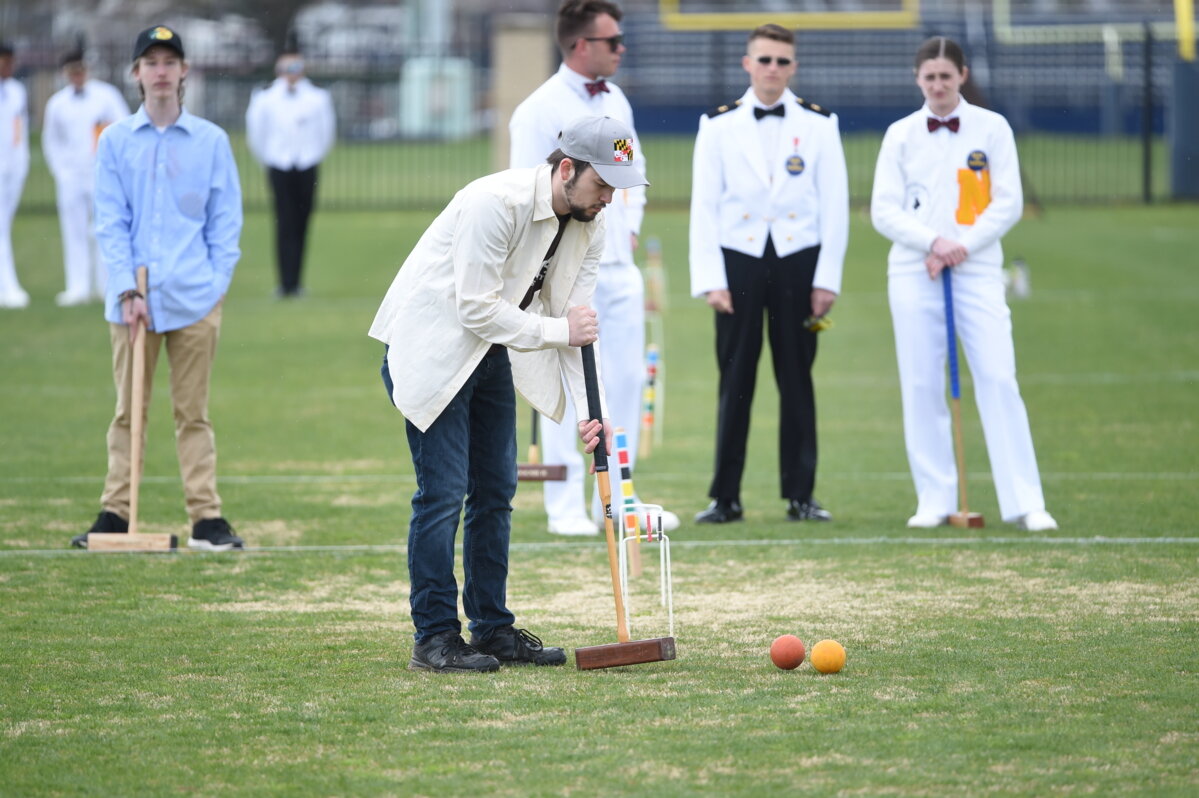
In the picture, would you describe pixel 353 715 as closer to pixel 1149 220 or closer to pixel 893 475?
pixel 893 475

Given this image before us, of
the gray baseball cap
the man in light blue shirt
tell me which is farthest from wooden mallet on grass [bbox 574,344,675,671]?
the man in light blue shirt

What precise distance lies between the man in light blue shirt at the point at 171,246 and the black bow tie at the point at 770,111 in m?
2.77

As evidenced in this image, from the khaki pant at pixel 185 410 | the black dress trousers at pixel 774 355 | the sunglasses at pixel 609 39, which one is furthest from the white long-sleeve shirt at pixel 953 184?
the khaki pant at pixel 185 410

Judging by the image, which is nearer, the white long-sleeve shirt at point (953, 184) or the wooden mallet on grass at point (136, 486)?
the wooden mallet on grass at point (136, 486)

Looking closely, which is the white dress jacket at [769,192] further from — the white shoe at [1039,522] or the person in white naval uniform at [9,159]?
the person in white naval uniform at [9,159]

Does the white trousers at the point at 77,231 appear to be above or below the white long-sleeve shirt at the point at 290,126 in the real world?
below

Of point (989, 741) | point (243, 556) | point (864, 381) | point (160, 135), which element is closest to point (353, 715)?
point (989, 741)

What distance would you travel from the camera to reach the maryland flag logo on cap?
573 centimetres

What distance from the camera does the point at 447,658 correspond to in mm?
6082

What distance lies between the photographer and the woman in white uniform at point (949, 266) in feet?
28.7

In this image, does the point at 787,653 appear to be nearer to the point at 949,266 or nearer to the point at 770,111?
the point at 949,266

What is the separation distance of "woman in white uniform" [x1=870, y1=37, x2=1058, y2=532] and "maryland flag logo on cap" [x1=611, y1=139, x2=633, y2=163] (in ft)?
10.7

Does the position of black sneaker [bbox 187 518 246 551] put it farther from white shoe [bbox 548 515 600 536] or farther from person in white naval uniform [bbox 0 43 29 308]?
person in white naval uniform [bbox 0 43 29 308]

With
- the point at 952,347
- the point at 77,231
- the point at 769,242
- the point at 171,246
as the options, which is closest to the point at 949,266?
the point at 952,347
